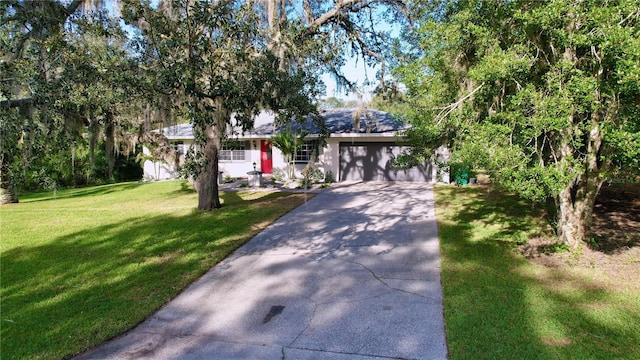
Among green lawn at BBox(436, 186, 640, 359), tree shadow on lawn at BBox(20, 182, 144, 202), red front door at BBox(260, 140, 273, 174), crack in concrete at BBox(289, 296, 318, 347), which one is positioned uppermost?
red front door at BBox(260, 140, 273, 174)

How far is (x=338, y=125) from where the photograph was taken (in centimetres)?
1739

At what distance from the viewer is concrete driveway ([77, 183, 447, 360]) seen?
3.81 meters

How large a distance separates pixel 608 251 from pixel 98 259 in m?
8.86

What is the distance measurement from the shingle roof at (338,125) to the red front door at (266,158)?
94 cm

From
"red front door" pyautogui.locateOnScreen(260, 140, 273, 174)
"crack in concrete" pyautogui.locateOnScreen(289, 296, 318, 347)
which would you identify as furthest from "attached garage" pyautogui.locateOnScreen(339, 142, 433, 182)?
"crack in concrete" pyautogui.locateOnScreen(289, 296, 318, 347)

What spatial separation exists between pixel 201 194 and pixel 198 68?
6048 millimetres

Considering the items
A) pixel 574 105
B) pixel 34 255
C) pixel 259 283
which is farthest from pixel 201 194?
pixel 574 105

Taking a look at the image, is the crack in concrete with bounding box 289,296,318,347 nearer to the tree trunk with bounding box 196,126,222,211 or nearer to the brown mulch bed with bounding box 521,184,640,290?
the brown mulch bed with bounding box 521,184,640,290

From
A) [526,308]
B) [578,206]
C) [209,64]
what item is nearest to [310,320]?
[526,308]

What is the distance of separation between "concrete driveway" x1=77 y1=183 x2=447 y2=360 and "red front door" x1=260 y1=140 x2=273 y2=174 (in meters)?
10.5

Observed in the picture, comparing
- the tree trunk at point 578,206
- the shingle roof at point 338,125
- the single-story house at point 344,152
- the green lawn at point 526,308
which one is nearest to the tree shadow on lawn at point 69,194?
the single-story house at point 344,152

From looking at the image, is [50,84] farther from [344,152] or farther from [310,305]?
[344,152]

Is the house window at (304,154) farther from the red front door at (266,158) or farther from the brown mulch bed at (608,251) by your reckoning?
the brown mulch bed at (608,251)

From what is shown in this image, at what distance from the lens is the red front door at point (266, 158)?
18469 mm
